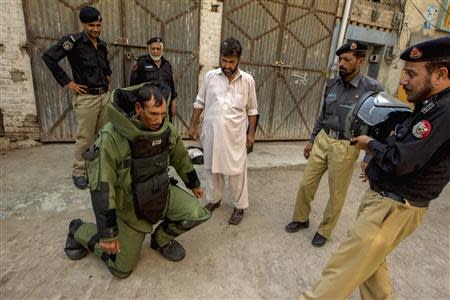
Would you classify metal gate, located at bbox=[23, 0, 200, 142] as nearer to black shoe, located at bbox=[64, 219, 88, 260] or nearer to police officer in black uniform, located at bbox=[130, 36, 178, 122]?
police officer in black uniform, located at bbox=[130, 36, 178, 122]

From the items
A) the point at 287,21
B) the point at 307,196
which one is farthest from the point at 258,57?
the point at 307,196

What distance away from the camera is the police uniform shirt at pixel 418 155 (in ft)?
4.83

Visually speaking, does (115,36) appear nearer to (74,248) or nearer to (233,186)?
(233,186)

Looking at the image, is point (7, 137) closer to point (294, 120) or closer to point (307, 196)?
point (307, 196)

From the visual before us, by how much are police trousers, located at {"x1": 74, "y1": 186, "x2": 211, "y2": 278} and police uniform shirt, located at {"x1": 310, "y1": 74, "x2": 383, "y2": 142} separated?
1.42 meters

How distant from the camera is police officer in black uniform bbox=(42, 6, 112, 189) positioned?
323cm

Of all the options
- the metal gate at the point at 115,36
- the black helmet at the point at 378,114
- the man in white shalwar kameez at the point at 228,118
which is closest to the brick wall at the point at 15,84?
the metal gate at the point at 115,36

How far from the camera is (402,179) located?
1.70m

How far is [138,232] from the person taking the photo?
234 centimetres

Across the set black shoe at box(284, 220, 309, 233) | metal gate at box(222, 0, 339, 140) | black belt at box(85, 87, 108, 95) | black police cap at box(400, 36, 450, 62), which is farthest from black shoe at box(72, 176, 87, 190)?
black police cap at box(400, 36, 450, 62)

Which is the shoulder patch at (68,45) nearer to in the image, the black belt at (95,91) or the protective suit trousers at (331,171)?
the black belt at (95,91)

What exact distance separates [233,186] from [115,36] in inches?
121

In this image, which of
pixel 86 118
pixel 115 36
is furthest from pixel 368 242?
pixel 115 36

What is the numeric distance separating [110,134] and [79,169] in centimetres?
193
